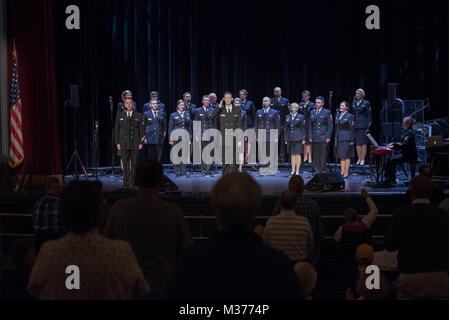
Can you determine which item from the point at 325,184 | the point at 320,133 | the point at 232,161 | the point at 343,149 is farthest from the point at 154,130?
the point at 325,184

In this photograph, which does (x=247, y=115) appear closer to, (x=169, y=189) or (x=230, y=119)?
(x=230, y=119)

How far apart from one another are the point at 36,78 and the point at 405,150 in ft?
22.8

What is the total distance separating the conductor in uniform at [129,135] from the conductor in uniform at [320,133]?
4169 millimetres

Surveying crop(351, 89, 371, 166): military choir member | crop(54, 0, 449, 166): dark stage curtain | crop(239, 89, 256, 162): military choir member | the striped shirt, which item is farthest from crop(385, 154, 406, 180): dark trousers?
the striped shirt

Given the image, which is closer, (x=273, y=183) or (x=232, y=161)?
(x=273, y=183)

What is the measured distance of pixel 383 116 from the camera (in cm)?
1319

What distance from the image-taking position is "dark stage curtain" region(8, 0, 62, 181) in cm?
916

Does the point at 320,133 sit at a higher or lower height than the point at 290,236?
higher

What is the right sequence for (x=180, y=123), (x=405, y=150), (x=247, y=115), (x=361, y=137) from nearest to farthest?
(x=405, y=150) → (x=180, y=123) → (x=361, y=137) → (x=247, y=115)

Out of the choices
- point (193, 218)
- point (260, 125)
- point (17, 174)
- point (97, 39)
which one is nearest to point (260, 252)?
point (193, 218)

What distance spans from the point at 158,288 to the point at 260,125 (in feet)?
31.7

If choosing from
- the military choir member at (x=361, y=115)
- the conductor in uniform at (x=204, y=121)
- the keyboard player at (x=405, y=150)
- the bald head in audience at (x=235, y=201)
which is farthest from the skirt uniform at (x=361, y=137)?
the bald head in audience at (x=235, y=201)

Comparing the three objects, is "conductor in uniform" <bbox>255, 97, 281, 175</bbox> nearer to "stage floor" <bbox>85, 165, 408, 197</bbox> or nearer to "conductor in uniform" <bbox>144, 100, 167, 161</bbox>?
"stage floor" <bbox>85, 165, 408, 197</bbox>

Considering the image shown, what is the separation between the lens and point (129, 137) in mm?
8281
